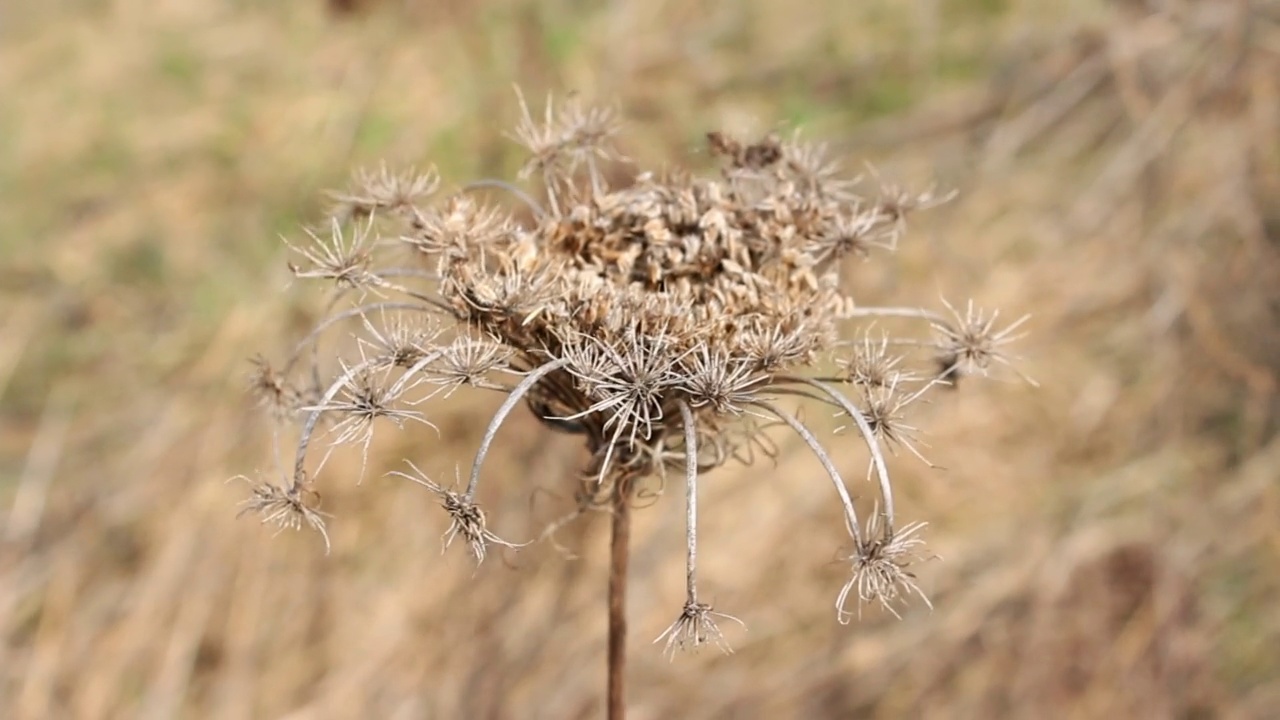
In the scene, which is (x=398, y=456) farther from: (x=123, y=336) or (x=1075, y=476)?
(x=1075, y=476)

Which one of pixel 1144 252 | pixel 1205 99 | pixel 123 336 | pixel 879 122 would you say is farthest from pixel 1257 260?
pixel 123 336

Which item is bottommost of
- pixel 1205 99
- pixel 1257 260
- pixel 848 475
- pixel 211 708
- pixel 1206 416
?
pixel 211 708

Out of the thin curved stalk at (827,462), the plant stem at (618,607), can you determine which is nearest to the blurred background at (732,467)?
the plant stem at (618,607)

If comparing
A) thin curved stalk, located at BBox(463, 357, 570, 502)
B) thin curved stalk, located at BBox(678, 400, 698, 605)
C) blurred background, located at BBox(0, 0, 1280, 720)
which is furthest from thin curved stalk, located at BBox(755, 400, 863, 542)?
blurred background, located at BBox(0, 0, 1280, 720)

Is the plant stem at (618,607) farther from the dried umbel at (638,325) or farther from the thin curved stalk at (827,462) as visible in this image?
the thin curved stalk at (827,462)

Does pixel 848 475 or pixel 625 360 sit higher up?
pixel 848 475

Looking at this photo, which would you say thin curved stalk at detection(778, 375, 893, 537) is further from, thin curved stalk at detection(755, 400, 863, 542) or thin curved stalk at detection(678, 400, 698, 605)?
thin curved stalk at detection(678, 400, 698, 605)
